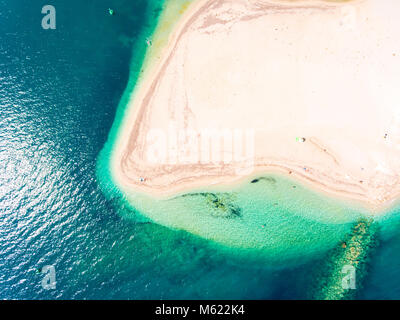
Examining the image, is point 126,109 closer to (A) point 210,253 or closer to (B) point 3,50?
(B) point 3,50

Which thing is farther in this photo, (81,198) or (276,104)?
(81,198)

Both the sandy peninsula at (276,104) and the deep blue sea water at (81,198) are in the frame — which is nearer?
the deep blue sea water at (81,198)

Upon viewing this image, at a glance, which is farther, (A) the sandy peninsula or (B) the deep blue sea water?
(A) the sandy peninsula

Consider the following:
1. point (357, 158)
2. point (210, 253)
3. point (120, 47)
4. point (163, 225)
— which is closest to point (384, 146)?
point (357, 158)

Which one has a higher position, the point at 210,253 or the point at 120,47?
the point at 120,47

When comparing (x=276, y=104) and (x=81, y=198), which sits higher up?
(x=276, y=104)
